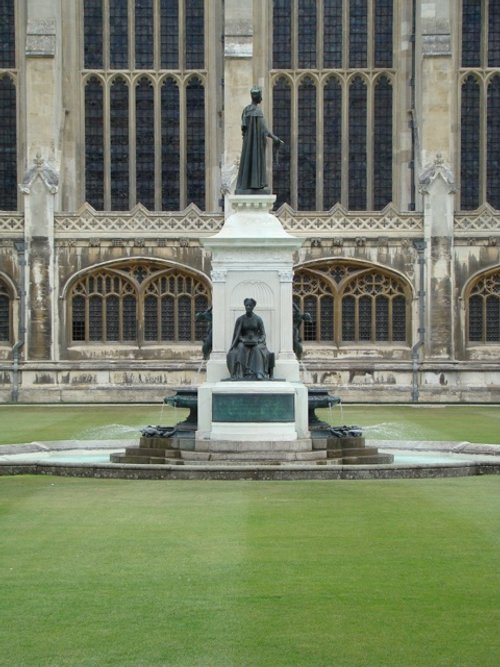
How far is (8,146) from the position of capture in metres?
55.2

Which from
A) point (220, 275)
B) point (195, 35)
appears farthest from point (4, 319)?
point (220, 275)

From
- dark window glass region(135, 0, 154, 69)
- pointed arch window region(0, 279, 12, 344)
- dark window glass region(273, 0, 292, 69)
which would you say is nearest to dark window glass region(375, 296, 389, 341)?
dark window glass region(273, 0, 292, 69)

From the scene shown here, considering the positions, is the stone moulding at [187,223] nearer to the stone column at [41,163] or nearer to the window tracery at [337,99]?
the stone column at [41,163]

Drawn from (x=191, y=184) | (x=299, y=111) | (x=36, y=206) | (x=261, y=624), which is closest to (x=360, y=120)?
(x=299, y=111)

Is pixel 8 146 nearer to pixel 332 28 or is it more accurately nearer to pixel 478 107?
pixel 332 28

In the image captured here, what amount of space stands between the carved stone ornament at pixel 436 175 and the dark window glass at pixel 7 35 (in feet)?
52.7

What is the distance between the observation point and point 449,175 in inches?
2010

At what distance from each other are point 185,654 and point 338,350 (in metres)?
41.1

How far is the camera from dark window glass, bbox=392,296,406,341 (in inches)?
1980

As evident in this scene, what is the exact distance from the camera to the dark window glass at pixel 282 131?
181 feet

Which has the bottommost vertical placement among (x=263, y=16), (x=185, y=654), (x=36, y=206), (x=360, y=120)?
(x=185, y=654)

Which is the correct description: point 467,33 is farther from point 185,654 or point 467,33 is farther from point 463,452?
point 185,654

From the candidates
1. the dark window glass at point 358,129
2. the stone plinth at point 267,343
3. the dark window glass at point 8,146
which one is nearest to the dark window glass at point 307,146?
the dark window glass at point 358,129

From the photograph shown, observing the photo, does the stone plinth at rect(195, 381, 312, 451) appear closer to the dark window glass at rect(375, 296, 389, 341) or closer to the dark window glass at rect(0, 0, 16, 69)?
the dark window glass at rect(375, 296, 389, 341)
